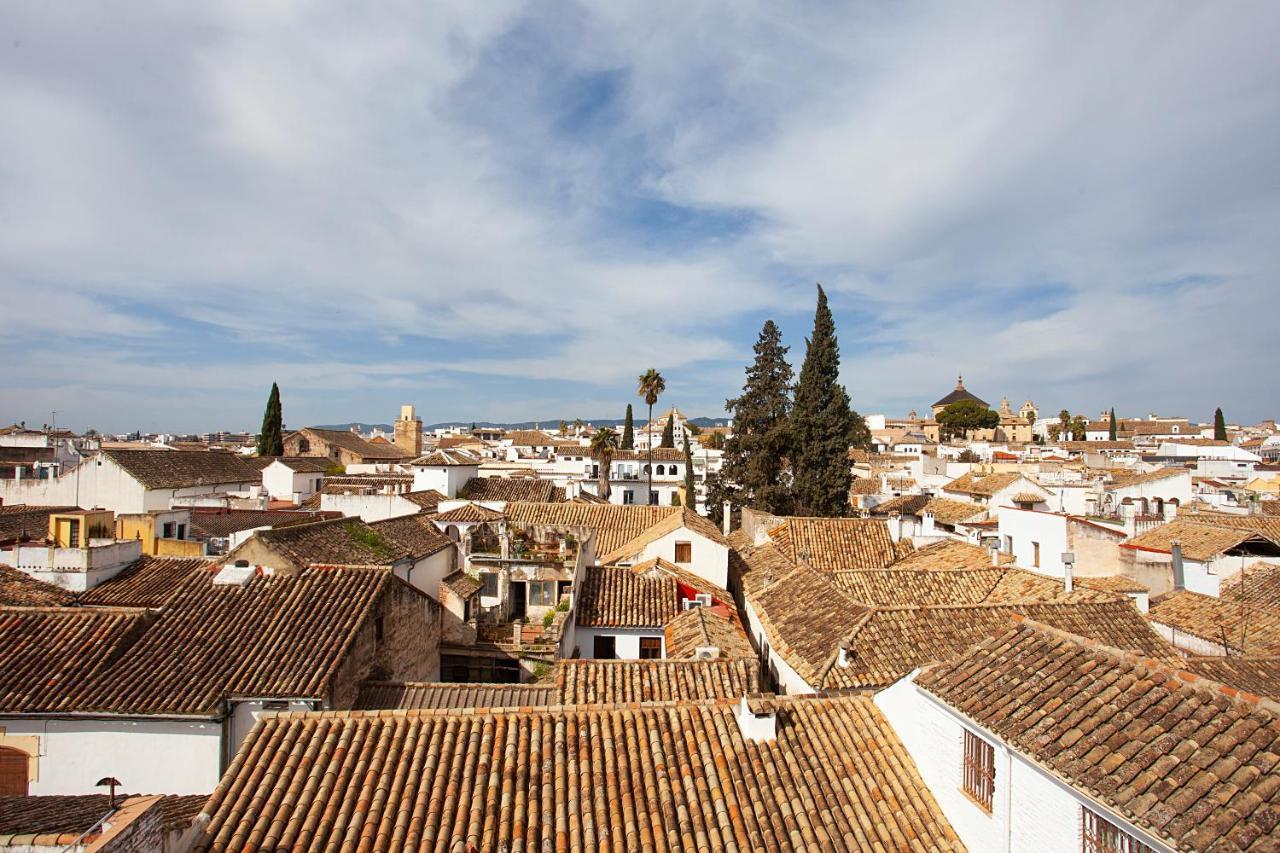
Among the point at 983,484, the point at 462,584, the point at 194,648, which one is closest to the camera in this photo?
the point at 194,648

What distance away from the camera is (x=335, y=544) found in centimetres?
1867

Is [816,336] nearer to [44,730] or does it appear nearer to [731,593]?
[731,593]

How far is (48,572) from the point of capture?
15.8 meters

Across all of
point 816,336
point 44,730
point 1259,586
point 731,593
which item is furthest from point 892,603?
point 816,336

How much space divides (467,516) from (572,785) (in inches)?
793

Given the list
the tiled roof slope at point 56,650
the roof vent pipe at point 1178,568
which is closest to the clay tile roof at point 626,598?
the tiled roof slope at point 56,650

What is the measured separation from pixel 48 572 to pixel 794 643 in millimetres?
16912

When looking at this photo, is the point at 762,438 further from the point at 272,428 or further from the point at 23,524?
the point at 272,428

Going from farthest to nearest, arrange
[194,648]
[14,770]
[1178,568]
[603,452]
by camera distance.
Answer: [603,452] < [1178,568] < [194,648] < [14,770]

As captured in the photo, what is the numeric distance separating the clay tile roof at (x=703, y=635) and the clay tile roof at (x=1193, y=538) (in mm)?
16562

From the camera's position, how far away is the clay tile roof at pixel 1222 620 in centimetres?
1835

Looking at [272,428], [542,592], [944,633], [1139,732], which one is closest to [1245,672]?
[944,633]

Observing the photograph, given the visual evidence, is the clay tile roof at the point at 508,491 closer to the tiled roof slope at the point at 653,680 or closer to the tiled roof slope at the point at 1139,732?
the tiled roof slope at the point at 653,680

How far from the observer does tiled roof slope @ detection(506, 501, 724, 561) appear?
1239 inches
